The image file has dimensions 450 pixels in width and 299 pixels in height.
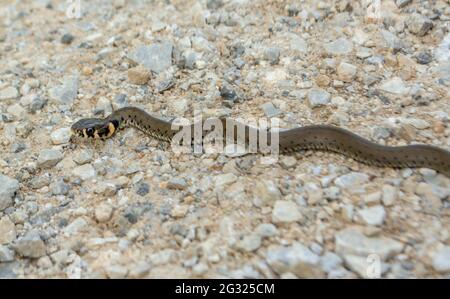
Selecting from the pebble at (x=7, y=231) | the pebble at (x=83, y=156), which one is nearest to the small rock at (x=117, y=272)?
the pebble at (x=7, y=231)

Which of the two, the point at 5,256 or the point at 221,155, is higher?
the point at 221,155

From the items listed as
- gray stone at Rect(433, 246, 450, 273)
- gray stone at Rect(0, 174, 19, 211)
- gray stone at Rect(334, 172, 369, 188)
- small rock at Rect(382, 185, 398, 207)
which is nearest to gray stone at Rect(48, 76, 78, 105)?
gray stone at Rect(0, 174, 19, 211)

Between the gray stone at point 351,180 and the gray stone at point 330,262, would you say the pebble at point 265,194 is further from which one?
the gray stone at point 330,262

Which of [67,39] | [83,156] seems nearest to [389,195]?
[83,156]

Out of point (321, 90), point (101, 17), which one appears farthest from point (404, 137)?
point (101, 17)

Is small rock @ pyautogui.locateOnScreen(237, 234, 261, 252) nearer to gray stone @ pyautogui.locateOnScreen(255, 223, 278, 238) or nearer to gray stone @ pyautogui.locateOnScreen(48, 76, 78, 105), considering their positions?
gray stone @ pyautogui.locateOnScreen(255, 223, 278, 238)

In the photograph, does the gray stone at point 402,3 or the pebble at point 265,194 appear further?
the gray stone at point 402,3

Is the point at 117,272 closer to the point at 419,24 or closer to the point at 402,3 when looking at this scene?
the point at 419,24
